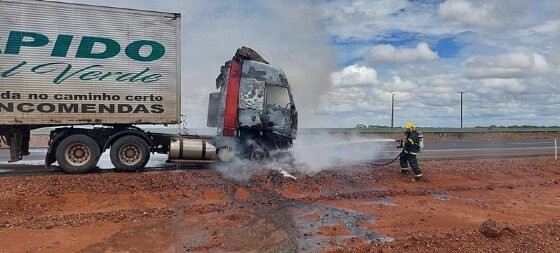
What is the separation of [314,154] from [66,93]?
854cm

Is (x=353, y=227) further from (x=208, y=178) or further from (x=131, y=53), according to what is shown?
(x=131, y=53)

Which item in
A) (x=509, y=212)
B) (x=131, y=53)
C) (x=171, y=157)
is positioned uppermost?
(x=131, y=53)

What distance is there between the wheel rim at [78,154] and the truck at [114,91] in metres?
0.03

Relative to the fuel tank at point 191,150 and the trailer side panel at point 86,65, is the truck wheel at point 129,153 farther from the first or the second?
the fuel tank at point 191,150

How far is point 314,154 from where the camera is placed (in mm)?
16828

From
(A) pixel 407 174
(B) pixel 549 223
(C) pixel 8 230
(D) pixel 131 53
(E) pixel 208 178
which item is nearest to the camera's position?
(C) pixel 8 230

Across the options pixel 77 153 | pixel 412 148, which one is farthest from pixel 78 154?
pixel 412 148

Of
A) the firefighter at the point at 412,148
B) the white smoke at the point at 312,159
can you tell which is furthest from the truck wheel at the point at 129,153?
the firefighter at the point at 412,148

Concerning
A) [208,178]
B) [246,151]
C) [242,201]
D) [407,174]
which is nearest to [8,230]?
[242,201]

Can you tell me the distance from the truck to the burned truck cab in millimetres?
30

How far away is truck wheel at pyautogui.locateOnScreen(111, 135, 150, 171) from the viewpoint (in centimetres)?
1277

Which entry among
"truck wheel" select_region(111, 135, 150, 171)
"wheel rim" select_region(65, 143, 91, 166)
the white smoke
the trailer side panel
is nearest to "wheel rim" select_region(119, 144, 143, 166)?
"truck wheel" select_region(111, 135, 150, 171)

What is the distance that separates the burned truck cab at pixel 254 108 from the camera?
13.8 metres

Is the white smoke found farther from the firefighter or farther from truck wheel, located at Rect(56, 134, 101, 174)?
truck wheel, located at Rect(56, 134, 101, 174)
